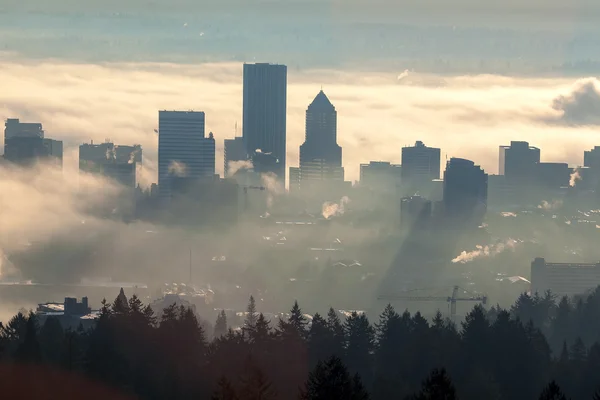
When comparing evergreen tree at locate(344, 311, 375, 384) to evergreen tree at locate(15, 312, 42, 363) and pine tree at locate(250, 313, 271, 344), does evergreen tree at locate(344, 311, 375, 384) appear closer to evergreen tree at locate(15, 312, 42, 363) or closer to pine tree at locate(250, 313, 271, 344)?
pine tree at locate(250, 313, 271, 344)

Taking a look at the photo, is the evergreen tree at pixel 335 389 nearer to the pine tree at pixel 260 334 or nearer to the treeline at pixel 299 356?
the treeline at pixel 299 356

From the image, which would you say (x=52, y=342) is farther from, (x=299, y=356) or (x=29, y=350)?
(x=299, y=356)

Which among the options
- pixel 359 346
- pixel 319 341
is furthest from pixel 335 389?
pixel 359 346

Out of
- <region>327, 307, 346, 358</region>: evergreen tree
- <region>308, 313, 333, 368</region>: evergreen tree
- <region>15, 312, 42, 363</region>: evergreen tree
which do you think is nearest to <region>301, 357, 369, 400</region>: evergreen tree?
<region>15, 312, 42, 363</region>: evergreen tree

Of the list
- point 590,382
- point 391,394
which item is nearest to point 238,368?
point 391,394

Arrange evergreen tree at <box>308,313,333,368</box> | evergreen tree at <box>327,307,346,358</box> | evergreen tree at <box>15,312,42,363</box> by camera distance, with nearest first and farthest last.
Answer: evergreen tree at <box>15,312,42,363</box> → evergreen tree at <box>308,313,333,368</box> → evergreen tree at <box>327,307,346,358</box>

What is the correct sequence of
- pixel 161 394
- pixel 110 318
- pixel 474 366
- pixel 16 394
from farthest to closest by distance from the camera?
1. pixel 110 318
2. pixel 474 366
3. pixel 161 394
4. pixel 16 394

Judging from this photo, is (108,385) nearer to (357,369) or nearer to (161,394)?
(161,394)

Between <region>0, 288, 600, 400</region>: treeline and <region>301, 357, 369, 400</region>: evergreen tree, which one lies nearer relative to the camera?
<region>301, 357, 369, 400</region>: evergreen tree

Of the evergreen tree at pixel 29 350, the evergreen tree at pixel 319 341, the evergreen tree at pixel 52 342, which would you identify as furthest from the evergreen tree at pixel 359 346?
the evergreen tree at pixel 29 350
